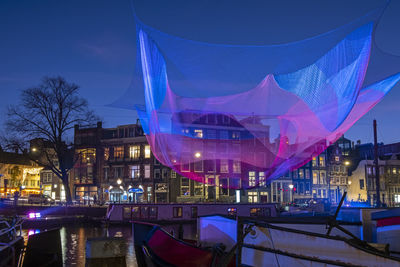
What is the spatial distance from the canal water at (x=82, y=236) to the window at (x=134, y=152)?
76.3 ft

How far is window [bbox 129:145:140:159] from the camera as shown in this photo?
61.1 metres

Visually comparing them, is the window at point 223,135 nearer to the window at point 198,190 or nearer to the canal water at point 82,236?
the canal water at point 82,236

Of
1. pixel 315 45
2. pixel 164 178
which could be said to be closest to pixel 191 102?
pixel 315 45

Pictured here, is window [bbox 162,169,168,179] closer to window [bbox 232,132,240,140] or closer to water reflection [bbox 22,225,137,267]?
water reflection [bbox 22,225,137,267]

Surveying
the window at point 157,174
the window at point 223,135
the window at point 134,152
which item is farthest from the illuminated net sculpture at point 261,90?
the window at point 134,152

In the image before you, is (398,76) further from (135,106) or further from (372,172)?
(372,172)

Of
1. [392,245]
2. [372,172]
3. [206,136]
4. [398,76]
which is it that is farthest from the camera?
[372,172]

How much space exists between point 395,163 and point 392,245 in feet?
237

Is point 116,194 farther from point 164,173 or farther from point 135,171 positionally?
point 164,173

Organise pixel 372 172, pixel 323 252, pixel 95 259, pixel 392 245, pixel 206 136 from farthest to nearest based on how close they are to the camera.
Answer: pixel 372 172, pixel 206 136, pixel 392 245, pixel 323 252, pixel 95 259

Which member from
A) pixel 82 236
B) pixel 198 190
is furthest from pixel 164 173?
pixel 82 236

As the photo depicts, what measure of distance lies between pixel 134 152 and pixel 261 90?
4595cm

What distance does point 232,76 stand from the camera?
16.9 meters

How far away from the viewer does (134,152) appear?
6144 centimetres
